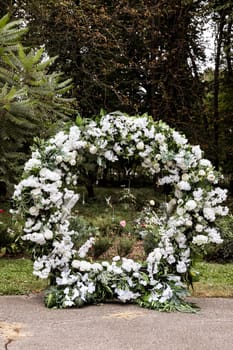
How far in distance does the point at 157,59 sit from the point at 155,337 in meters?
12.3

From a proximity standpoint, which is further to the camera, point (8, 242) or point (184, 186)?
point (8, 242)

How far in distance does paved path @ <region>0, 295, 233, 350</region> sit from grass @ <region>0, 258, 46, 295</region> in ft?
2.05

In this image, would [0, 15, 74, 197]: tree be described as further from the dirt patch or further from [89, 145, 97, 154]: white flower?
the dirt patch

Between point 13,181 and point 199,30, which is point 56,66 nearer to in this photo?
A: point 199,30

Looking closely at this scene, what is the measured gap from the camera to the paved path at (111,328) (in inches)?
151

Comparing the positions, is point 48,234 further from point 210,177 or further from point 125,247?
point 125,247

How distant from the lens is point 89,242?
5426 mm

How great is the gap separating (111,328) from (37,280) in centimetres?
232

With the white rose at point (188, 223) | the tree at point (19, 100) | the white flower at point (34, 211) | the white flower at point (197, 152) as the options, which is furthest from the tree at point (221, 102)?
the white flower at point (34, 211)

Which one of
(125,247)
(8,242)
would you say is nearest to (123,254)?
(125,247)

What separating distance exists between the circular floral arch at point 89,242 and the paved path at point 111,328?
24cm

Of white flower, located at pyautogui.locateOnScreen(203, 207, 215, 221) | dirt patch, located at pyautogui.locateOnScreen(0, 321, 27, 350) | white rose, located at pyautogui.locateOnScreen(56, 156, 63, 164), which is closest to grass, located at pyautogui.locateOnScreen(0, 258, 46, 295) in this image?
dirt patch, located at pyautogui.locateOnScreen(0, 321, 27, 350)

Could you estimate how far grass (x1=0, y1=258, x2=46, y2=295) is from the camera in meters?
5.84

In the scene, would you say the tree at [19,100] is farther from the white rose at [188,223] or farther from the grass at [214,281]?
the white rose at [188,223]
